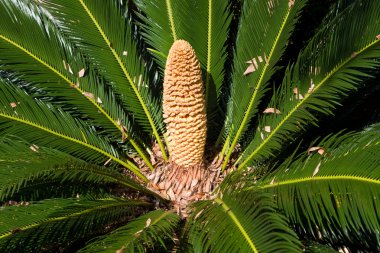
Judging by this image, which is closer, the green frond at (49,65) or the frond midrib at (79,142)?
the frond midrib at (79,142)

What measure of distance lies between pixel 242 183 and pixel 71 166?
2.88ft

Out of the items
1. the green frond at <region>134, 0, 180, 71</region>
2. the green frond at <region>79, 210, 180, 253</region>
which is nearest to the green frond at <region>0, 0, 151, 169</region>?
the green frond at <region>134, 0, 180, 71</region>

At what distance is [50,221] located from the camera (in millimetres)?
2016

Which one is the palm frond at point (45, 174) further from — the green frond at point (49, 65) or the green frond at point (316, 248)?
the green frond at point (316, 248)

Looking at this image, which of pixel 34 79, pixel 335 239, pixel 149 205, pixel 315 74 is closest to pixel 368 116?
pixel 315 74

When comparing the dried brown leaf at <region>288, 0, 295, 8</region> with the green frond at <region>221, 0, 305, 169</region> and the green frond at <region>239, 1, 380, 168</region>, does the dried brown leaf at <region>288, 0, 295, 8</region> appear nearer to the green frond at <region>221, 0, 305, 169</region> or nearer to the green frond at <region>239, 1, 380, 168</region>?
the green frond at <region>221, 0, 305, 169</region>

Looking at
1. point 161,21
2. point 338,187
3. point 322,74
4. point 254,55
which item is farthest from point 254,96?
point 338,187

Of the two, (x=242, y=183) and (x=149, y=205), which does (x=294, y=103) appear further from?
(x=149, y=205)

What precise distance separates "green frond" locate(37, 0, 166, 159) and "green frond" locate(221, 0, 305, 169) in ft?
1.68

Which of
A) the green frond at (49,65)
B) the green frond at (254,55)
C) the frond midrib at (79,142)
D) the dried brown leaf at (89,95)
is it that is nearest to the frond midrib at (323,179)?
the green frond at (254,55)

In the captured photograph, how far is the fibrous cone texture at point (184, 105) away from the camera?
8.06ft

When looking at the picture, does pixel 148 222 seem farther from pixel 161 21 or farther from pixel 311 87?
pixel 161 21

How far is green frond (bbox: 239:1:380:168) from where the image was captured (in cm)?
236

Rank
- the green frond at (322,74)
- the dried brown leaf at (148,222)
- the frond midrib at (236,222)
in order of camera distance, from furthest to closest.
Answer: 1. the green frond at (322,74)
2. the dried brown leaf at (148,222)
3. the frond midrib at (236,222)
